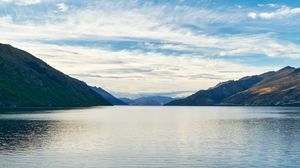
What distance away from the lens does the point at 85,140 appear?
403 ft

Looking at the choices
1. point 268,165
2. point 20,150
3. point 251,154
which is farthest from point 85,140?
point 268,165

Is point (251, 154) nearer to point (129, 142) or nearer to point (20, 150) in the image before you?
point (129, 142)

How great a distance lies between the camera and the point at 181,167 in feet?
250

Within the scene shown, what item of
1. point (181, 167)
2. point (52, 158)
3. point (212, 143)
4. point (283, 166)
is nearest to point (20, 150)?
point (52, 158)

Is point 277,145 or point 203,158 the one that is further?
point 277,145

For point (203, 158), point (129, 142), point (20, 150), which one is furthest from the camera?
point (129, 142)

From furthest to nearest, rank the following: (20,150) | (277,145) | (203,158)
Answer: (277,145) < (20,150) < (203,158)

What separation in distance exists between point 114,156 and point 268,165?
32.7 meters

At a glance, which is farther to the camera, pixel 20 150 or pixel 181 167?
pixel 20 150

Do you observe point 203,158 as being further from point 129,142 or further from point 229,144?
point 129,142

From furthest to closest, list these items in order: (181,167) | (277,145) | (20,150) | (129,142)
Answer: (129,142) < (277,145) < (20,150) < (181,167)

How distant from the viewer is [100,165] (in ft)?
257

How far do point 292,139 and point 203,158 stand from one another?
162ft

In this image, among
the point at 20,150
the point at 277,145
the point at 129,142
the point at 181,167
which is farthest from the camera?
the point at 129,142
